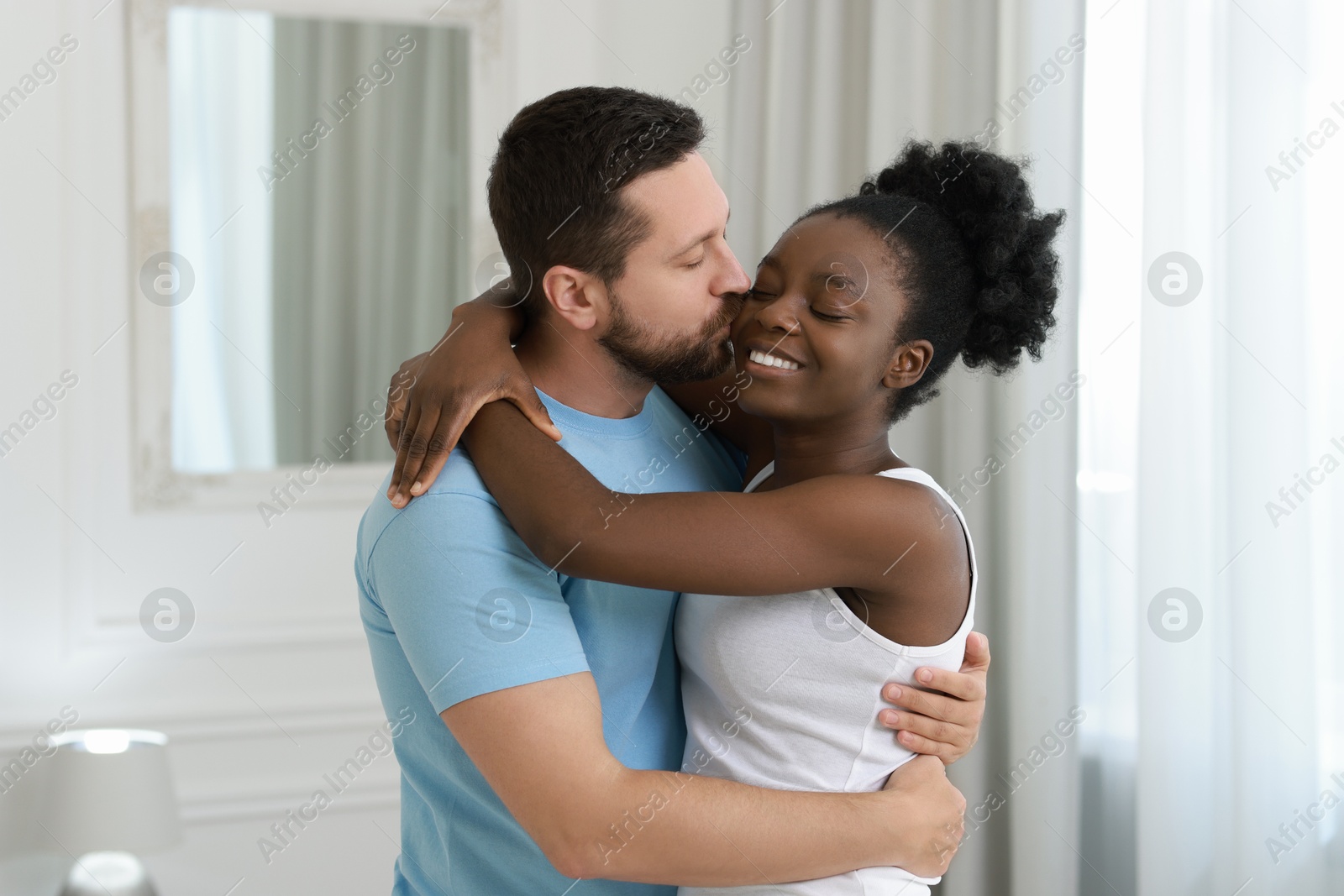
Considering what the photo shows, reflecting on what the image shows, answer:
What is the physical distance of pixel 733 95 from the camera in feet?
9.95

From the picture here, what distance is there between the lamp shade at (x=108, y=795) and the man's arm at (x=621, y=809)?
1709 mm

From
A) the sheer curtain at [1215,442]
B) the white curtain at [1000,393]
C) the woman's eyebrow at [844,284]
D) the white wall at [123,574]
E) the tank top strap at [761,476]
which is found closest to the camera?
the woman's eyebrow at [844,284]

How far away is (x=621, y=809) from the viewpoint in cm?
95

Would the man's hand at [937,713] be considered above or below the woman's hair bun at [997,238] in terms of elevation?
below

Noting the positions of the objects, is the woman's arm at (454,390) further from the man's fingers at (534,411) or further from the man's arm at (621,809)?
the man's arm at (621,809)

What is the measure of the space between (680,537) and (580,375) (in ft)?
1.03

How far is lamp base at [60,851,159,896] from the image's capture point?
242 cm

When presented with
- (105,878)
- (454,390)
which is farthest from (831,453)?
(105,878)

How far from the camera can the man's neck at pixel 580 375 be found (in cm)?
126

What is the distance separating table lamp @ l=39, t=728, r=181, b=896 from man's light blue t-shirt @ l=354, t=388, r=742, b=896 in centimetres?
136

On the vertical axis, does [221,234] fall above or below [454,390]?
above

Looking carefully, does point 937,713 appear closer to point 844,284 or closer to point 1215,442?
point 844,284

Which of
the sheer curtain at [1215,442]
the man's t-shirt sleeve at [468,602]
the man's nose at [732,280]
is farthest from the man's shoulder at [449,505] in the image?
the sheer curtain at [1215,442]

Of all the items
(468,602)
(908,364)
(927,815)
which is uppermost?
(908,364)
